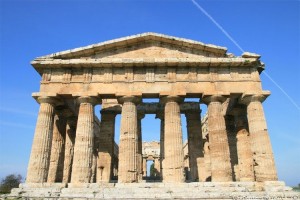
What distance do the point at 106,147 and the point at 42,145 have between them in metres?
5.29

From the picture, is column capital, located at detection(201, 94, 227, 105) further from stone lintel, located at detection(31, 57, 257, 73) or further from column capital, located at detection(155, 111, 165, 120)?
column capital, located at detection(155, 111, 165, 120)

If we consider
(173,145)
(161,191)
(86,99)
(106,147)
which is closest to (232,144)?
(173,145)

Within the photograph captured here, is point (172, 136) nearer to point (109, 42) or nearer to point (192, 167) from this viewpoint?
point (192, 167)

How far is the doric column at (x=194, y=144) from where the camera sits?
20391 millimetres

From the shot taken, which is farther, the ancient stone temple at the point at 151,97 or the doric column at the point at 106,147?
the doric column at the point at 106,147

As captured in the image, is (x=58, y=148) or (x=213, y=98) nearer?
(x=213, y=98)

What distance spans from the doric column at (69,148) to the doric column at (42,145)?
3.31 meters

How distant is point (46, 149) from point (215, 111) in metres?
10.4

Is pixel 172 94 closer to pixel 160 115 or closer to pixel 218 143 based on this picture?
pixel 218 143

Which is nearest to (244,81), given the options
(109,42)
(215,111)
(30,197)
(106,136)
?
(215,111)

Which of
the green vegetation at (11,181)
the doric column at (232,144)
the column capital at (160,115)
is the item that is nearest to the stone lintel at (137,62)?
the doric column at (232,144)

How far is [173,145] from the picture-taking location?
16.7 meters

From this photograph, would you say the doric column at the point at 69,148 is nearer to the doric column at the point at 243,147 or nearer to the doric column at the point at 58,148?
the doric column at the point at 58,148

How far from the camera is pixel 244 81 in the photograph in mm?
18078
